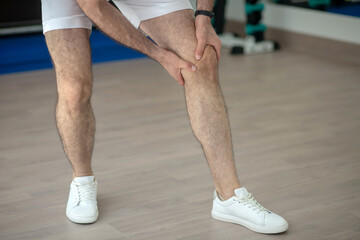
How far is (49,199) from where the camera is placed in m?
2.06

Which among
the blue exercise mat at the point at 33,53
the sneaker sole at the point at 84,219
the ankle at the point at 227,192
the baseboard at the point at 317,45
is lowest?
the blue exercise mat at the point at 33,53

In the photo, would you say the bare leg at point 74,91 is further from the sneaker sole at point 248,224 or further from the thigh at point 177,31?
the sneaker sole at point 248,224

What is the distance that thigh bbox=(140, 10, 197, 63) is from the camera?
5.62 feet

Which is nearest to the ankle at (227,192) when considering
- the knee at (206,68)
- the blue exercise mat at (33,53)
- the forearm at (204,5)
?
the knee at (206,68)

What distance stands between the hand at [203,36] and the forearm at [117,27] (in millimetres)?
111

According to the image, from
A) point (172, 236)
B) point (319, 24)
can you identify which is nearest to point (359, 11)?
point (319, 24)

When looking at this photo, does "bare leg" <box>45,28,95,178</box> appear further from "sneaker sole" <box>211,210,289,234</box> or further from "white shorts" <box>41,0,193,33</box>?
"sneaker sole" <box>211,210,289,234</box>

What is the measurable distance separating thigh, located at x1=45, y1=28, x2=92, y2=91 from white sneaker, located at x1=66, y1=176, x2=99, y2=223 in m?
0.33

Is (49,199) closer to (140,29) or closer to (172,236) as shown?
(172,236)

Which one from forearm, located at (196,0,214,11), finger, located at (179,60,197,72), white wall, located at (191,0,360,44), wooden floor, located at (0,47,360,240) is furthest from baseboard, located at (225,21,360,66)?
finger, located at (179,60,197,72)

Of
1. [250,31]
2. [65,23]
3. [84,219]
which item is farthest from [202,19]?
[250,31]

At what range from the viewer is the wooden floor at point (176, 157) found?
1.84 meters

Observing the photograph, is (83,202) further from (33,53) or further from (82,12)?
(33,53)

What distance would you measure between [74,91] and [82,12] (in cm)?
24
